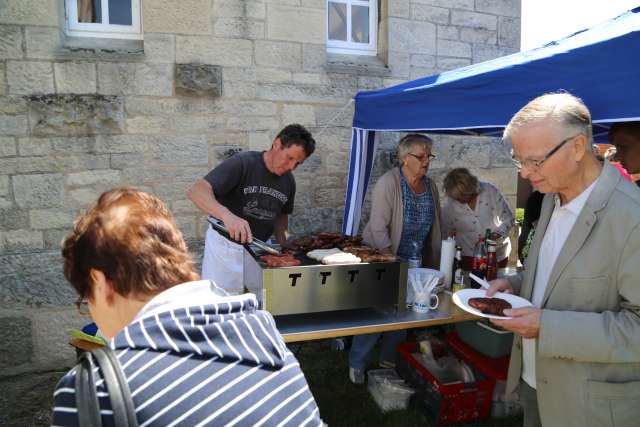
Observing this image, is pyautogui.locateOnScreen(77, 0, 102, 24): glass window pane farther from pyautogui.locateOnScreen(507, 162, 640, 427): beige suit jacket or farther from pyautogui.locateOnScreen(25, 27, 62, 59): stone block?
pyautogui.locateOnScreen(507, 162, 640, 427): beige suit jacket

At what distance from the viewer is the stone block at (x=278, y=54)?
4.29m

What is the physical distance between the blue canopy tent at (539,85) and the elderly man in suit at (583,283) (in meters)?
0.26

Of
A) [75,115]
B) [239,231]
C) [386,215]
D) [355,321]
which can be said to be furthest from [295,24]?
[355,321]

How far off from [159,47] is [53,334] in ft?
8.76

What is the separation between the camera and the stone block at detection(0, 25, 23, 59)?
11.9 ft

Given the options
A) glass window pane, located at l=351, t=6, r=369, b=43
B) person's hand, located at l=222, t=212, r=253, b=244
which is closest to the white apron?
person's hand, located at l=222, t=212, r=253, b=244

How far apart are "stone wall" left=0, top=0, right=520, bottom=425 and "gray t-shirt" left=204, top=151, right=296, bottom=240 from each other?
1129mm

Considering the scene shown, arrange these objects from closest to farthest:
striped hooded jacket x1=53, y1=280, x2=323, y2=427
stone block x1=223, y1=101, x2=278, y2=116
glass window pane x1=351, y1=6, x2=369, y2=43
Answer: striped hooded jacket x1=53, y1=280, x2=323, y2=427 < stone block x1=223, y1=101, x2=278, y2=116 < glass window pane x1=351, y1=6, x2=369, y2=43

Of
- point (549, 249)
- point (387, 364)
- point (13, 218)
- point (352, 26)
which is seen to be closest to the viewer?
point (549, 249)

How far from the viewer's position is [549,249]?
178 cm

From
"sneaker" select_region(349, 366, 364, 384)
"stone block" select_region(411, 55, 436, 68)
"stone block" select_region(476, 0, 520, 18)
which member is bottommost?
"sneaker" select_region(349, 366, 364, 384)

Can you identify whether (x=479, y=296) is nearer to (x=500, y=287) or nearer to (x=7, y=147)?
(x=500, y=287)

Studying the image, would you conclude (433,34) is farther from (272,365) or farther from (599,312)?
(272,365)

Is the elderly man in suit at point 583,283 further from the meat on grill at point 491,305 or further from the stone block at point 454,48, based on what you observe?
the stone block at point 454,48
